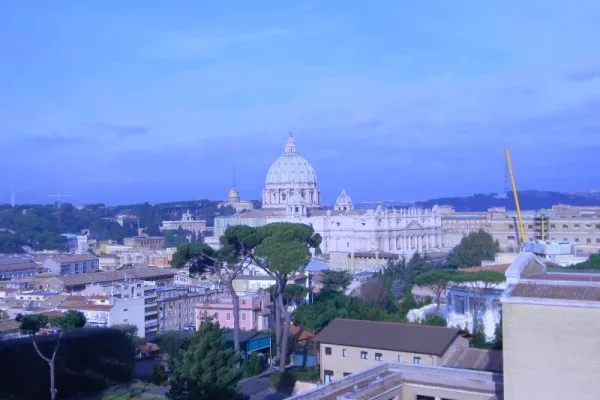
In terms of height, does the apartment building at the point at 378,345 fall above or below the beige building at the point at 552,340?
below

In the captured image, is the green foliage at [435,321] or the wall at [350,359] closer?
the wall at [350,359]

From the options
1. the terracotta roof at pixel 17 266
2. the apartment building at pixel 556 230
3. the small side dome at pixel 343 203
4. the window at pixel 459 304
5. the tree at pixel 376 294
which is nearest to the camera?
the window at pixel 459 304

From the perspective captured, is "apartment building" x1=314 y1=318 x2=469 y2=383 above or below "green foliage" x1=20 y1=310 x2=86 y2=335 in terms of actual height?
below

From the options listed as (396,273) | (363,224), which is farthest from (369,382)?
(363,224)

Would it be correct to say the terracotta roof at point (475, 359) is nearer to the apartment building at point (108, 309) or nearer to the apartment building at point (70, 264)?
the apartment building at point (108, 309)

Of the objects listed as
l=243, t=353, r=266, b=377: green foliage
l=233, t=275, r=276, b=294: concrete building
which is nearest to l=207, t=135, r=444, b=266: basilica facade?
l=233, t=275, r=276, b=294: concrete building

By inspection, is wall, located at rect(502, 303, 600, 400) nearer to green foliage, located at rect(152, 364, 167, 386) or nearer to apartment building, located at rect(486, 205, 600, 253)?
green foliage, located at rect(152, 364, 167, 386)

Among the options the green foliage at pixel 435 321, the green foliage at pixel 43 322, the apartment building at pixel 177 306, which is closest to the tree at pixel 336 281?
the apartment building at pixel 177 306
